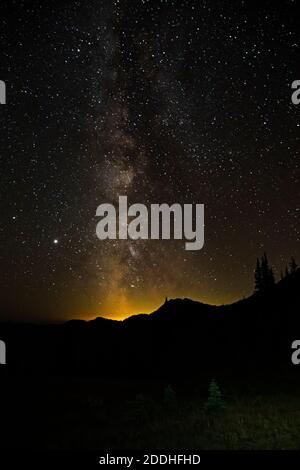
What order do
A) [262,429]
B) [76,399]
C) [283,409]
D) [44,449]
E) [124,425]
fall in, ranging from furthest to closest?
[76,399]
[283,409]
[124,425]
[262,429]
[44,449]

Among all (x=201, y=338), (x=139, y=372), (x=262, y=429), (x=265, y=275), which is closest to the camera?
(x=262, y=429)

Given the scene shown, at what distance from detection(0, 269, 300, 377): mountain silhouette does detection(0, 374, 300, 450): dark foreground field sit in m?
16.4

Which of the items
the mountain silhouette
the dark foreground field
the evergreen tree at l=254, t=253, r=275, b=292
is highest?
the evergreen tree at l=254, t=253, r=275, b=292

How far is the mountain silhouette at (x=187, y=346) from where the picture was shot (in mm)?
46250

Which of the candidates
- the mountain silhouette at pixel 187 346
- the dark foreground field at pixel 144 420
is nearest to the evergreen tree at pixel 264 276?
the mountain silhouette at pixel 187 346

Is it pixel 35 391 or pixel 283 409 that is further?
pixel 35 391

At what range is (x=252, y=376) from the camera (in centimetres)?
3416

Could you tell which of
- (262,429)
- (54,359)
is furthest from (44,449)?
(54,359)

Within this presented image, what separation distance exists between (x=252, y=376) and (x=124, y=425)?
21.9 meters

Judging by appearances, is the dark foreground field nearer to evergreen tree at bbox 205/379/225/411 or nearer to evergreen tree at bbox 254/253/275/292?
evergreen tree at bbox 205/379/225/411

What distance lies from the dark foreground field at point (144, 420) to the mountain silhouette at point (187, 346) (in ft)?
53.7

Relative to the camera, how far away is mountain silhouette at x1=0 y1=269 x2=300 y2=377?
46.2 metres

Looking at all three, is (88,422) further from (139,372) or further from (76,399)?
(139,372)

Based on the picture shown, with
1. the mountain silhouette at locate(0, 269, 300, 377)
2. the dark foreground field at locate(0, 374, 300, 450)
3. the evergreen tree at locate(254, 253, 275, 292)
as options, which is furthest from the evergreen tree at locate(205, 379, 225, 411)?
the evergreen tree at locate(254, 253, 275, 292)
